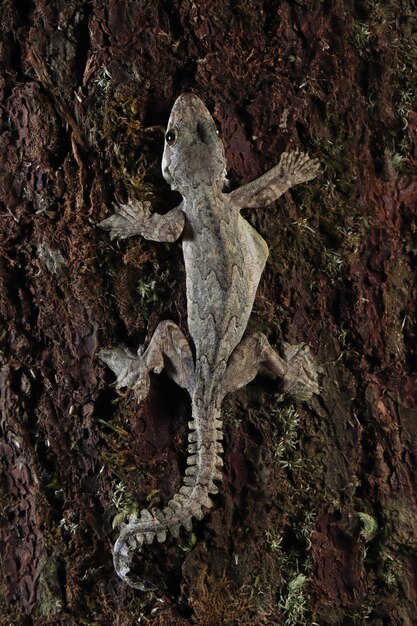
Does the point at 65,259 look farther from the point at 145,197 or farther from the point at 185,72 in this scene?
the point at 185,72

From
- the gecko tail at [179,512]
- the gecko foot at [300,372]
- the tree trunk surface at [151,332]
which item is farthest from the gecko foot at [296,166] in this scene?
the gecko tail at [179,512]

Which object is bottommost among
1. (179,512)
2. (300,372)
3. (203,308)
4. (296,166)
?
(179,512)

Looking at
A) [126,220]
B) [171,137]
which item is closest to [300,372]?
[126,220]

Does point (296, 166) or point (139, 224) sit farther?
point (296, 166)

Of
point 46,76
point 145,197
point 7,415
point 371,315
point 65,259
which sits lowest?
point 7,415

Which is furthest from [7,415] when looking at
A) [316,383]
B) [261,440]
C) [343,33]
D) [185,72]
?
[343,33]

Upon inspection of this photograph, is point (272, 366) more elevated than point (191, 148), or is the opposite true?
point (191, 148)

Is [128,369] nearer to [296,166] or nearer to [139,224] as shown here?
[139,224]
